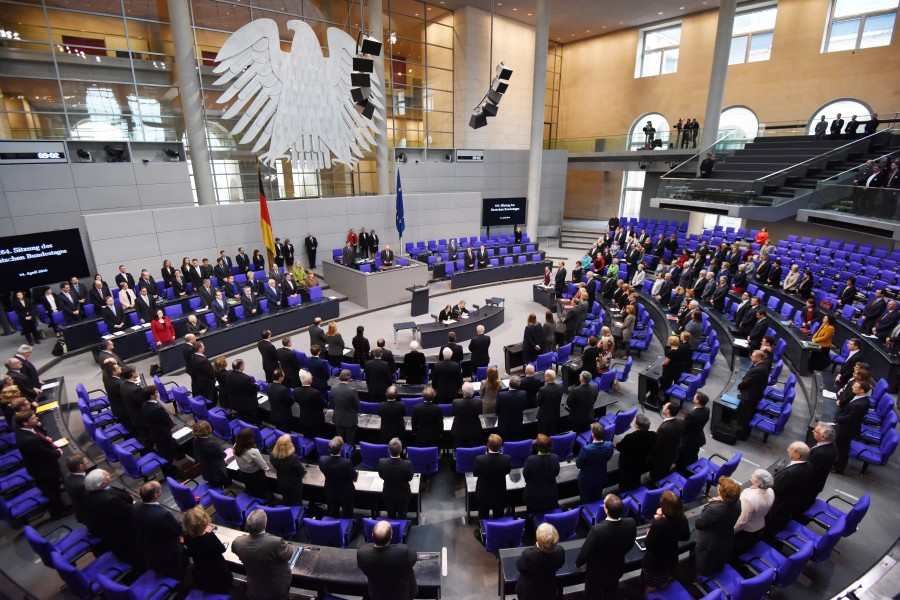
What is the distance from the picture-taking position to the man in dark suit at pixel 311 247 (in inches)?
642

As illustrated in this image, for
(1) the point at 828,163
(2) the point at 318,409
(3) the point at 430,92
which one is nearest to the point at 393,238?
(3) the point at 430,92

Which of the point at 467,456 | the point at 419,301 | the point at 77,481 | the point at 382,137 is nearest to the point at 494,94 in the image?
the point at 382,137

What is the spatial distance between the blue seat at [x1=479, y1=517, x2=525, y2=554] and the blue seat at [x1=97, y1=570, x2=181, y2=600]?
110 inches

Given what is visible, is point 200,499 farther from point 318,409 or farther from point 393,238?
point 393,238

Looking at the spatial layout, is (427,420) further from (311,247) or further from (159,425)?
(311,247)

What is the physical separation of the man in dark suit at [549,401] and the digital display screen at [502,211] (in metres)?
16.7

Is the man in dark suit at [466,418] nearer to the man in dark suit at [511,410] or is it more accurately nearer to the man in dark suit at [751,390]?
the man in dark suit at [511,410]

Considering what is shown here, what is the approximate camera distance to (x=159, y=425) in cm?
571

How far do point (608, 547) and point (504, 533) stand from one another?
3.48ft

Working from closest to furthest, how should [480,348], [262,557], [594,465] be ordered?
[262,557] < [594,465] < [480,348]

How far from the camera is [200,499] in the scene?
504 cm

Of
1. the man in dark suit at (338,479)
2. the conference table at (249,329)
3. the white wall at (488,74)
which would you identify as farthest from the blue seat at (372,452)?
the white wall at (488,74)

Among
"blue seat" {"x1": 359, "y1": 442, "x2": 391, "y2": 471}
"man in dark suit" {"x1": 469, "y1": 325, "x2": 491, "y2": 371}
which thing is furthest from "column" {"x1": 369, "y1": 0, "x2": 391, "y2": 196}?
"blue seat" {"x1": 359, "y1": 442, "x2": 391, "y2": 471}

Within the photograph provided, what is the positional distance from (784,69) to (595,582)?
24284 millimetres
